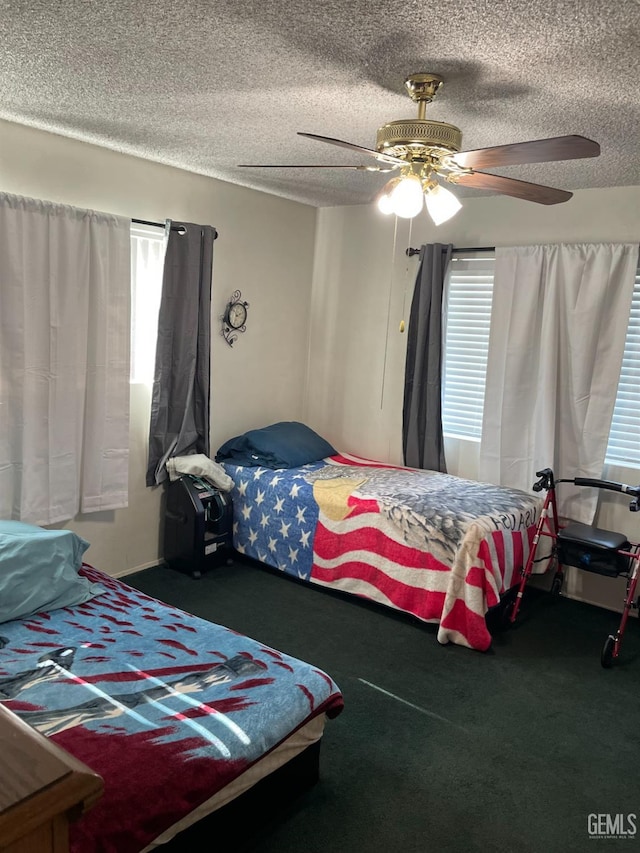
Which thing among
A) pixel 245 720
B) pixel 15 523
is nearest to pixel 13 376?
pixel 15 523

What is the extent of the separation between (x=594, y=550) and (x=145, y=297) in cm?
304

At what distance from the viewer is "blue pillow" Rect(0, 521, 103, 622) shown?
9.03 feet

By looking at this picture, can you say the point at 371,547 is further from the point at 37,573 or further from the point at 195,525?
the point at 37,573

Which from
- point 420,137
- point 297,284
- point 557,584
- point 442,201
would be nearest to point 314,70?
point 420,137

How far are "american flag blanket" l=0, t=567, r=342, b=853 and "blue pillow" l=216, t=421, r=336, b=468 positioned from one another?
1.79m

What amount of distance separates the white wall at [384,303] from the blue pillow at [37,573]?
261 cm

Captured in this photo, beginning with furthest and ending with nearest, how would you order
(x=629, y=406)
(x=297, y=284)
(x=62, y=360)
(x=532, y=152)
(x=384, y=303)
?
(x=297, y=284)
(x=384, y=303)
(x=629, y=406)
(x=62, y=360)
(x=532, y=152)

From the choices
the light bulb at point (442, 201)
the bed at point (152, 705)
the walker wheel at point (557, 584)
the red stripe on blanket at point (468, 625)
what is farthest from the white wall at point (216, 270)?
the walker wheel at point (557, 584)

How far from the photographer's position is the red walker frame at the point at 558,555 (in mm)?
3379

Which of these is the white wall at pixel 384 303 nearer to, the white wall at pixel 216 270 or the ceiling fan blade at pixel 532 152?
the white wall at pixel 216 270

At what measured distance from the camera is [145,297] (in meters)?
4.20

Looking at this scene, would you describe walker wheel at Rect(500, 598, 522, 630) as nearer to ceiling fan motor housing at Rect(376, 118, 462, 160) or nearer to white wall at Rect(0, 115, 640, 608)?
white wall at Rect(0, 115, 640, 608)

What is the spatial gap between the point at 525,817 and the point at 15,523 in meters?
2.56
